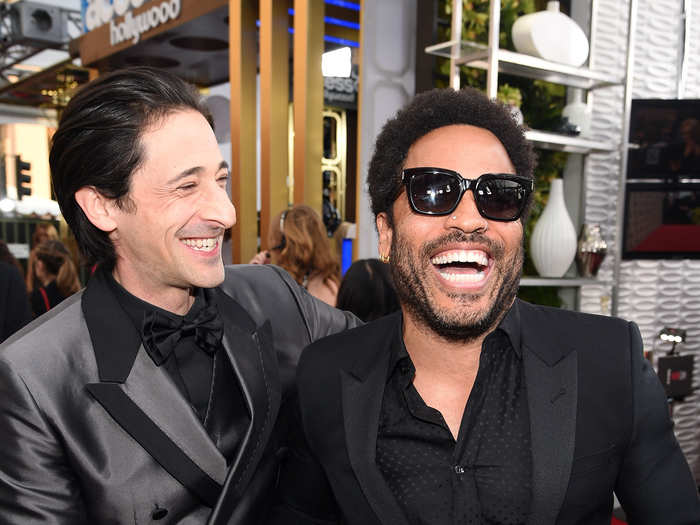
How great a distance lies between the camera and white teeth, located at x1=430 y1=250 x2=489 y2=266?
131 centimetres

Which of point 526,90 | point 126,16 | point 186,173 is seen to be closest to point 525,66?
point 526,90

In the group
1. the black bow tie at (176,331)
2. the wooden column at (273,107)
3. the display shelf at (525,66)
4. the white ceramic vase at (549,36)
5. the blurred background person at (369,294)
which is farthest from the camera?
the wooden column at (273,107)

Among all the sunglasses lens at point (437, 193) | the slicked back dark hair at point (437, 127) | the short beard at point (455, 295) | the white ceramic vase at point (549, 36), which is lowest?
the short beard at point (455, 295)

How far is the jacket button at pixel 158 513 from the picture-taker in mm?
1310

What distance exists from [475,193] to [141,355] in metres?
0.88

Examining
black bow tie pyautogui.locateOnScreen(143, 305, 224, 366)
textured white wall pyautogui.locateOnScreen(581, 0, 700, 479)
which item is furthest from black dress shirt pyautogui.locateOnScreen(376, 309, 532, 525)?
textured white wall pyautogui.locateOnScreen(581, 0, 700, 479)

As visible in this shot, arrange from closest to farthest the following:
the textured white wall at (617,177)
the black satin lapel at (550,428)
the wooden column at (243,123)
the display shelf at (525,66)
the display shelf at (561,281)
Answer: the black satin lapel at (550,428), the display shelf at (525,66), the display shelf at (561,281), the textured white wall at (617,177), the wooden column at (243,123)

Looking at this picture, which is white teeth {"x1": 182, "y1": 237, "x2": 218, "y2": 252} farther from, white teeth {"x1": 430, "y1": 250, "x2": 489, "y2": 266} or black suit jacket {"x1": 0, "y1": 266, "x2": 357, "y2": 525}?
white teeth {"x1": 430, "y1": 250, "x2": 489, "y2": 266}

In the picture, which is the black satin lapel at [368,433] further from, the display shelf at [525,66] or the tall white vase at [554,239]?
the tall white vase at [554,239]

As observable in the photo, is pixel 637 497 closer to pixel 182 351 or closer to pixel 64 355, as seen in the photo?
pixel 182 351

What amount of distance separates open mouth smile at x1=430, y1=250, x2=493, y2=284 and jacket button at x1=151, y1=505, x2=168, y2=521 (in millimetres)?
823

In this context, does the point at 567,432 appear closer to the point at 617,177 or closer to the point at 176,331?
the point at 176,331

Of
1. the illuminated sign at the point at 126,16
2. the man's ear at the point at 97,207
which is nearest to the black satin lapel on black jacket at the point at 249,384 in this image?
the man's ear at the point at 97,207

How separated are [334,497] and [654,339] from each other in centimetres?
350
